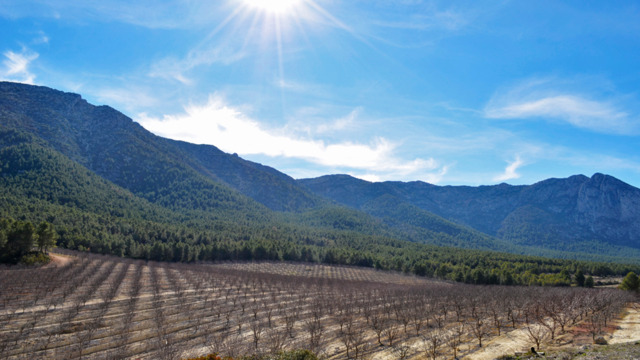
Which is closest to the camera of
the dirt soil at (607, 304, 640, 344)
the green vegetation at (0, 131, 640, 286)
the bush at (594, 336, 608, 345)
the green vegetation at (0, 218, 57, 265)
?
the bush at (594, 336, 608, 345)

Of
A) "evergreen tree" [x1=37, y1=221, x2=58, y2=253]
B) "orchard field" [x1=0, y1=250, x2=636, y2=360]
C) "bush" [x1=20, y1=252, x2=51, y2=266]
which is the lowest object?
"orchard field" [x1=0, y1=250, x2=636, y2=360]

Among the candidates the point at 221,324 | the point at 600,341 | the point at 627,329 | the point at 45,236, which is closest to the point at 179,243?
the point at 45,236

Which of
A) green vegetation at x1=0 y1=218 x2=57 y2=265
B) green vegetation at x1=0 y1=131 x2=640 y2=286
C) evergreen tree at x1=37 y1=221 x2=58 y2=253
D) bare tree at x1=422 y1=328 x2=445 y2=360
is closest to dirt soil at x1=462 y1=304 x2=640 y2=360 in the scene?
bare tree at x1=422 y1=328 x2=445 y2=360

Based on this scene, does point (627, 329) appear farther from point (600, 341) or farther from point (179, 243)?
point (179, 243)

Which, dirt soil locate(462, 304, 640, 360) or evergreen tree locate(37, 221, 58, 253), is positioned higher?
evergreen tree locate(37, 221, 58, 253)

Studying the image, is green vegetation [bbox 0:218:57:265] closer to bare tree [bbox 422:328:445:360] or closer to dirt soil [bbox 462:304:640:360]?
bare tree [bbox 422:328:445:360]

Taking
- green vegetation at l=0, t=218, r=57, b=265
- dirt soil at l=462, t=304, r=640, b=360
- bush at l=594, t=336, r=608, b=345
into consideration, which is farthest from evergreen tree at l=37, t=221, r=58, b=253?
bush at l=594, t=336, r=608, b=345

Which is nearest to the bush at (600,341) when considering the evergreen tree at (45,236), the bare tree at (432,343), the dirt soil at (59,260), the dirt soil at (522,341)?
the dirt soil at (522,341)

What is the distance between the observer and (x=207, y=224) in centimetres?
19888

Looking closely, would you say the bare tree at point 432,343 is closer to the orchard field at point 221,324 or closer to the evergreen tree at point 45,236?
the orchard field at point 221,324

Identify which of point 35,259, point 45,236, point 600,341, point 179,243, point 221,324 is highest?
point 45,236

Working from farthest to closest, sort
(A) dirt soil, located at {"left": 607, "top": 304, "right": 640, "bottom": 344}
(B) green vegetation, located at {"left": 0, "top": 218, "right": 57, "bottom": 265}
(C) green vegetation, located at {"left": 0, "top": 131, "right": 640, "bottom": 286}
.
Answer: (C) green vegetation, located at {"left": 0, "top": 131, "right": 640, "bottom": 286}, (B) green vegetation, located at {"left": 0, "top": 218, "right": 57, "bottom": 265}, (A) dirt soil, located at {"left": 607, "top": 304, "right": 640, "bottom": 344}

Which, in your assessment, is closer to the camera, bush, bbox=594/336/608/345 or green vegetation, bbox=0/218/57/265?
bush, bbox=594/336/608/345

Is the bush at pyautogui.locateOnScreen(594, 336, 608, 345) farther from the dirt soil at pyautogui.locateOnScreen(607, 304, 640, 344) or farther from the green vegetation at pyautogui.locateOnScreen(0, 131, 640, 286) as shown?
the green vegetation at pyautogui.locateOnScreen(0, 131, 640, 286)
